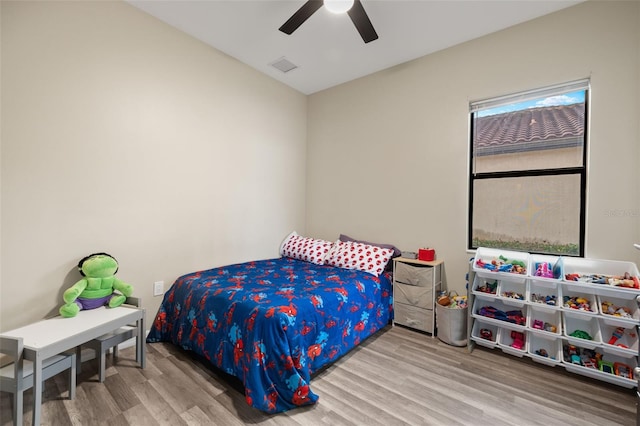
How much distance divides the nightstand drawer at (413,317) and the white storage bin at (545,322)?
30.7 inches

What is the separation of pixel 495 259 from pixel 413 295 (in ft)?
2.63

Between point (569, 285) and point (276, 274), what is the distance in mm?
2327

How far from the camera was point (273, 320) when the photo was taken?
1.71 metres

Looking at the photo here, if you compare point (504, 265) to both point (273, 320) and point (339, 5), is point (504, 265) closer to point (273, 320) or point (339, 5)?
point (273, 320)

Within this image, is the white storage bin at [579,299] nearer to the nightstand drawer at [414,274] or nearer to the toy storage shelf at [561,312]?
the toy storage shelf at [561,312]

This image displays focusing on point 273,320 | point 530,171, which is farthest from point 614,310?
point 273,320

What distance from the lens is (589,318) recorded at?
6.61ft

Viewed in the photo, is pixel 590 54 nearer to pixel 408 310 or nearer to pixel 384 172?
pixel 384 172

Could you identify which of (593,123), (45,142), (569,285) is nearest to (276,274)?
(45,142)

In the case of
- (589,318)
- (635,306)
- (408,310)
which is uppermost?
(635,306)

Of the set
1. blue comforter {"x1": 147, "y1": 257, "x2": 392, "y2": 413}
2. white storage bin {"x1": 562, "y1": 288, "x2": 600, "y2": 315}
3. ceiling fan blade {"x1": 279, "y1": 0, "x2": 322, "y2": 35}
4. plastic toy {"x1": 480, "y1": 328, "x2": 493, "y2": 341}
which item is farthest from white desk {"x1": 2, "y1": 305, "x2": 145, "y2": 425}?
white storage bin {"x1": 562, "y1": 288, "x2": 600, "y2": 315}

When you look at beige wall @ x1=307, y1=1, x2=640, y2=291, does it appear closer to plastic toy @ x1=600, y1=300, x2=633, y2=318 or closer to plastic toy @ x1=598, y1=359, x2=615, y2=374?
plastic toy @ x1=600, y1=300, x2=633, y2=318

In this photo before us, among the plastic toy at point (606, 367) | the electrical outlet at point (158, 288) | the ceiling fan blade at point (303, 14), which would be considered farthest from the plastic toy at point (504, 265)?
the electrical outlet at point (158, 288)

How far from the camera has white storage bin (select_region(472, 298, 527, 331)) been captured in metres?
2.17
